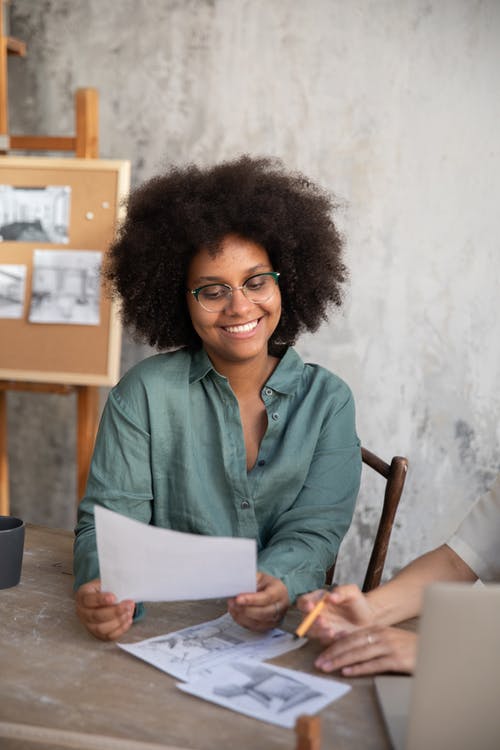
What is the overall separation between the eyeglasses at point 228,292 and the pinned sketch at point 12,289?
131cm

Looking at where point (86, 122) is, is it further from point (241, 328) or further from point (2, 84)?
point (241, 328)

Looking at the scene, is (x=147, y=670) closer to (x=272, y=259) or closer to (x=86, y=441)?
(x=272, y=259)

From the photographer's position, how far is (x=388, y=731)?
3.23 feet

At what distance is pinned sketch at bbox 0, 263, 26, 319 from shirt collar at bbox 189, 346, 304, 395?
1237mm

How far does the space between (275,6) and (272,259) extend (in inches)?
64.2

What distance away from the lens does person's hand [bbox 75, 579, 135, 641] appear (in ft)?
3.95

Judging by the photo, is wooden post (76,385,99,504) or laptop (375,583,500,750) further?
wooden post (76,385,99,504)

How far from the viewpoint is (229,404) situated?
1.72 metres

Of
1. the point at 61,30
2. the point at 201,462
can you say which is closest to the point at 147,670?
the point at 201,462

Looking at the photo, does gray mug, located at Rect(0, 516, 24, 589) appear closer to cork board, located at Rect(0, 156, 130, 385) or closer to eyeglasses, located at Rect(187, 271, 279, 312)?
eyeglasses, located at Rect(187, 271, 279, 312)

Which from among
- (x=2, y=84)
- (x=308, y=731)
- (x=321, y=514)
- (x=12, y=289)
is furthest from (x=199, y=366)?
(x=2, y=84)

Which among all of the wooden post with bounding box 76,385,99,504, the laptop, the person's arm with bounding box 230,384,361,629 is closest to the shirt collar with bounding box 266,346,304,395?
the person's arm with bounding box 230,384,361,629

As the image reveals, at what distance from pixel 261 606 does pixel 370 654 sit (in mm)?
Result: 182

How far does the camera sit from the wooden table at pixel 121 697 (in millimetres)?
966
